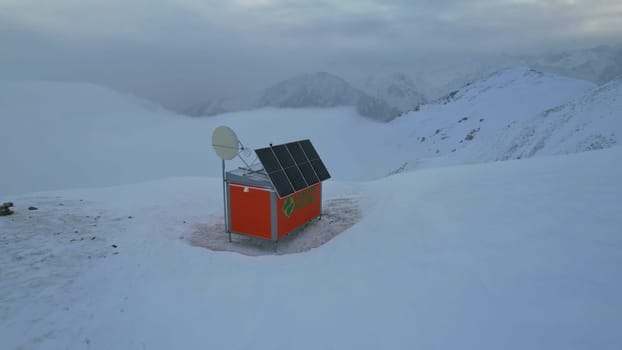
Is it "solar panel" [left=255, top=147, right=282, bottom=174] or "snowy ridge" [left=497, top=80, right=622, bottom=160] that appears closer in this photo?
"solar panel" [left=255, top=147, right=282, bottom=174]

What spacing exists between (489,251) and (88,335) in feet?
25.4

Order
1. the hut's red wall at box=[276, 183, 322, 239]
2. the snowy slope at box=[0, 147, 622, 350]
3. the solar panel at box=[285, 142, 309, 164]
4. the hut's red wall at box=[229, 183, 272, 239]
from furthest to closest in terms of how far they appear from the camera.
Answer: the solar panel at box=[285, 142, 309, 164], the hut's red wall at box=[276, 183, 322, 239], the hut's red wall at box=[229, 183, 272, 239], the snowy slope at box=[0, 147, 622, 350]

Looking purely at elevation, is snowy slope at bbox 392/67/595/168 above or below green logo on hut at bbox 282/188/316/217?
above

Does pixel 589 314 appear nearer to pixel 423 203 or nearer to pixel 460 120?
pixel 423 203

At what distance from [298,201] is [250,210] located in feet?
5.40

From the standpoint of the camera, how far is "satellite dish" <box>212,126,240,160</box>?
1276cm

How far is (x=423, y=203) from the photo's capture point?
1252 centimetres

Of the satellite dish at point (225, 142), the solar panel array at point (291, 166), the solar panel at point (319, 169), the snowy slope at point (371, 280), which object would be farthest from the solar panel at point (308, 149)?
the snowy slope at point (371, 280)

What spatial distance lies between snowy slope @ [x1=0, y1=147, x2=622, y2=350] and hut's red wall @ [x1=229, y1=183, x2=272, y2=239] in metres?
1.82

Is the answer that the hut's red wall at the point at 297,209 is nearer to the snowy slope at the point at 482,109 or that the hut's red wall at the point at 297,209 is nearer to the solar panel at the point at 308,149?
the solar panel at the point at 308,149

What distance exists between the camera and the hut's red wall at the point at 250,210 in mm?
12258

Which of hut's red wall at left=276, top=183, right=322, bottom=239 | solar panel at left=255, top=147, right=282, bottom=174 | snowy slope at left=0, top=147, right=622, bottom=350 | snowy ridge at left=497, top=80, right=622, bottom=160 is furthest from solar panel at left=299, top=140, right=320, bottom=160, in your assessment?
snowy ridge at left=497, top=80, right=622, bottom=160

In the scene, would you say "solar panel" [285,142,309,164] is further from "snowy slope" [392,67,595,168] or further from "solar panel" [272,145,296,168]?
"snowy slope" [392,67,595,168]

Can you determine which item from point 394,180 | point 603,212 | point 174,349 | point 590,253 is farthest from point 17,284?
point 394,180
